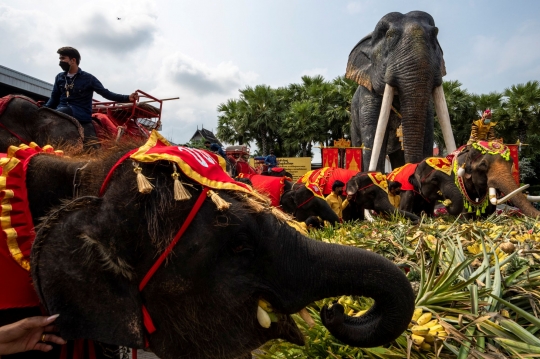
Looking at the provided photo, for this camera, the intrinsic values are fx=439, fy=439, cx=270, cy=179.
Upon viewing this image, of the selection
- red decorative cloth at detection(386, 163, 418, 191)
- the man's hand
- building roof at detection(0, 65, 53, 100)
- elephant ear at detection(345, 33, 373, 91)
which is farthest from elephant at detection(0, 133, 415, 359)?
building roof at detection(0, 65, 53, 100)

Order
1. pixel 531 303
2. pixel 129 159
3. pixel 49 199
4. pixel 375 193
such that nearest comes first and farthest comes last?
pixel 129 159 < pixel 49 199 < pixel 531 303 < pixel 375 193

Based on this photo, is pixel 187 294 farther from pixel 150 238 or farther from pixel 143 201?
pixel 143 201

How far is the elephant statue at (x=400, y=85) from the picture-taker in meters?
9.75

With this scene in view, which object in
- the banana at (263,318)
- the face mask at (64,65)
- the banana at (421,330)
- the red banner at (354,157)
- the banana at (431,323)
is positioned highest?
the face mask at (64,65)

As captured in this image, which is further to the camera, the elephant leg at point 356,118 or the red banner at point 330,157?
the red banner at point 330,157

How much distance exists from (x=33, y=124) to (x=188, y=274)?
11.2 feet

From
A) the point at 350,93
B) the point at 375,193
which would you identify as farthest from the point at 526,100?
the point at 375,193

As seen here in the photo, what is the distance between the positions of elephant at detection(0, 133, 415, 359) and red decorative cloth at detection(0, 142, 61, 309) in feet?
0.64

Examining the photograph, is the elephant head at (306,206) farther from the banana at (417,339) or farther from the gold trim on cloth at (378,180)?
the banana at (417,339)

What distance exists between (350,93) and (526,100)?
11.5m

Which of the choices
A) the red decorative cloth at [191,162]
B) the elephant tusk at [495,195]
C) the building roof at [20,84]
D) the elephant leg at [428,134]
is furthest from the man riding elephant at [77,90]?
the building roof at [20,84]

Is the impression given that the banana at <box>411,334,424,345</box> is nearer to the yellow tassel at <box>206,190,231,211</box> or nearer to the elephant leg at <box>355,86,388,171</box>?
the yellow tassel at <box>206,190,231,211</box>

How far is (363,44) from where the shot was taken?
502 inches

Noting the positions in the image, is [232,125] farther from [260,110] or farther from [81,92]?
[81,92]
